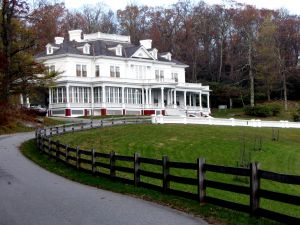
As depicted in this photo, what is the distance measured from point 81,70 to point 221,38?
121 feet

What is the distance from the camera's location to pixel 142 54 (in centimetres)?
8012

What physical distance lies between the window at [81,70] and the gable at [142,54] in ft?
25.9

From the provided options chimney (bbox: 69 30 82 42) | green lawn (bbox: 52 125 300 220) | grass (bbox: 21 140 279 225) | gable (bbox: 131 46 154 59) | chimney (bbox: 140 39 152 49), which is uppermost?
chimney (bbox: 69 30 82 42)

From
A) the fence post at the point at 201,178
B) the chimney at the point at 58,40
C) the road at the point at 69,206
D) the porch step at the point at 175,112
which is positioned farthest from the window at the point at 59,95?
the fence post at the point at 201,178

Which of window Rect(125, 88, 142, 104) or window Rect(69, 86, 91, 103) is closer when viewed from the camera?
window Rect(69, 86, 91, 103)

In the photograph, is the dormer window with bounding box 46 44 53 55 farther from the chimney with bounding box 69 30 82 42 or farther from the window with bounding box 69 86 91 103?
the chimney with bounding box 69 30 82 42

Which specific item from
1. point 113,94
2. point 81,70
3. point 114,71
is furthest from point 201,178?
point 114,71

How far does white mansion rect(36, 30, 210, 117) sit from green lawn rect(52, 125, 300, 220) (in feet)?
Result: 96.2

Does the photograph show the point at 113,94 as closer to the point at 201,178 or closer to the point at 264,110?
the point at 264,110

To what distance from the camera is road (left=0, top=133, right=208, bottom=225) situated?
11641 millimetres

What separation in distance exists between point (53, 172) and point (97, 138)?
14.6m

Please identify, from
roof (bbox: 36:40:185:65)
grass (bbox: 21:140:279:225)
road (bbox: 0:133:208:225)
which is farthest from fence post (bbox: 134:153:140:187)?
roof (bbox: 36:40:185:65)

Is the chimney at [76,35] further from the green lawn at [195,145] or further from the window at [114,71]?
the green lawn at [195,145]

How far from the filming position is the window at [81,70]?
241ft
